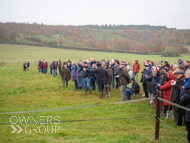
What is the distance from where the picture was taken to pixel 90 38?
114m

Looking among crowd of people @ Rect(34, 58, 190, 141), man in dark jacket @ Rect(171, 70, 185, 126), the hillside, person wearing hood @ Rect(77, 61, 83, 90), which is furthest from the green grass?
man in dark jacket @ Rect(171, 70, 185, 126)

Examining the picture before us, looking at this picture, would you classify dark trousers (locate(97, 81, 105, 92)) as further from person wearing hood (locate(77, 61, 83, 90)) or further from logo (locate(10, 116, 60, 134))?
logo (locate(10, 116, 60, 134))

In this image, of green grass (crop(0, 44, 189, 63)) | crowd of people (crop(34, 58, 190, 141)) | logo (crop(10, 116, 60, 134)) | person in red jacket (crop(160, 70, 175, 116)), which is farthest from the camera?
green grass (crop(0, 44, 189, 63))

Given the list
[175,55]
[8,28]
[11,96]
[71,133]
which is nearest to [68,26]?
[8,28]

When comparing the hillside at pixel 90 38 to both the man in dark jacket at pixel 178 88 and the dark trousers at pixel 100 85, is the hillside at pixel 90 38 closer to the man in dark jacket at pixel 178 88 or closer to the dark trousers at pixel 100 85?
the dark trousers at pixel 100 85

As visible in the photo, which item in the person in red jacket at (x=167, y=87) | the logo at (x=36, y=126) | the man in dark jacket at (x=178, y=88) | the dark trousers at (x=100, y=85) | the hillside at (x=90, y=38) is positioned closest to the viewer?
the man in dark jacket at (x=178, y=88)

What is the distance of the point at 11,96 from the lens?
15602 millimetres

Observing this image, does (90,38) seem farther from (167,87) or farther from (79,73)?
(167,87)

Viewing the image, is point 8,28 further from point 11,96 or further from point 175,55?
point 11,96

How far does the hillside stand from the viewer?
84.3m

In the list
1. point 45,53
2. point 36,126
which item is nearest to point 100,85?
point 36,126

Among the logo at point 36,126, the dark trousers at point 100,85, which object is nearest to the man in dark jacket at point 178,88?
the logo at point 36,126

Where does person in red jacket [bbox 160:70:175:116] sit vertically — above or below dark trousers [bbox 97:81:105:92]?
above

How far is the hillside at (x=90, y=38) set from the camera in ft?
276
